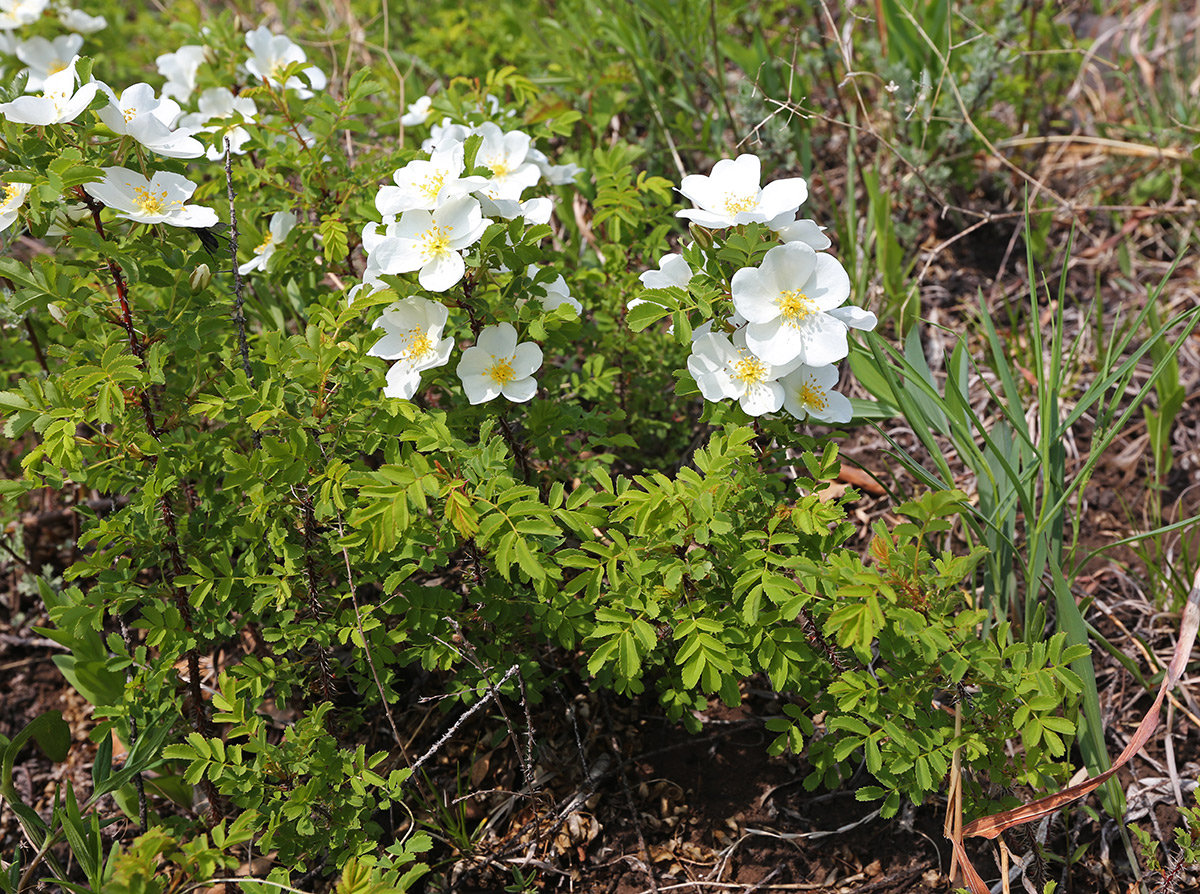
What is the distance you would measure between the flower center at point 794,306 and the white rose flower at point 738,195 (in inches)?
5.4

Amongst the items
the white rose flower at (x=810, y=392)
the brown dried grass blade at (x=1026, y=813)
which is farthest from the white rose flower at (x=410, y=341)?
the brown dried grass blade at (x=1026, y=813)

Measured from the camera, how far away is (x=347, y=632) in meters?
1.71

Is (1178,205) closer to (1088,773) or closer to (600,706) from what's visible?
(1088,773)

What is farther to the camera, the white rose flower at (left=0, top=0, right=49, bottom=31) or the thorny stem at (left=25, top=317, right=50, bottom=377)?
the white rose flower at (left=0, top=0, right=49, bottom=31)

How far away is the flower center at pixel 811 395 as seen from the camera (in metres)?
1.67

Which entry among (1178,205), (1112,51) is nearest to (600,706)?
(1178,205)

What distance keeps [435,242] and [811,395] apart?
2.39 feet

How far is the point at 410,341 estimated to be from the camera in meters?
1.68

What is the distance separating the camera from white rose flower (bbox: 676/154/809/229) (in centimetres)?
156

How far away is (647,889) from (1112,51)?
355 cm

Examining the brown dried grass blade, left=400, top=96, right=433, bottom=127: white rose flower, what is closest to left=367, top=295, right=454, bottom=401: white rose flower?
left=400, top=96, right=433, bottom=127: white rose flower

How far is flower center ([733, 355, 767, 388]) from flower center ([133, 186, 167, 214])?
1093 mm

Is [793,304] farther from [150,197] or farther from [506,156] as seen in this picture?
[150,197]

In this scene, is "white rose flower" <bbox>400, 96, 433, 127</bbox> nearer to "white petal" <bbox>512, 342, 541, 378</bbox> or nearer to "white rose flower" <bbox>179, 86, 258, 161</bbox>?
"white rose flower" <bbox>179, 86, 258, 161</bbox>
